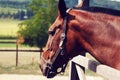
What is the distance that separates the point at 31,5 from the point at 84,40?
2062cm

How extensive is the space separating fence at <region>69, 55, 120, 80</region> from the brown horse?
3.6 inches

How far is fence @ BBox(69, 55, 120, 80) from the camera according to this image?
361 centimetres

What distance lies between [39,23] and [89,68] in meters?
18.9

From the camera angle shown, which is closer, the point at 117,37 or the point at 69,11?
the point at 117,37

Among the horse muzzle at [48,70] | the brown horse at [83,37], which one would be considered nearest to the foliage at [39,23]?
the horse muzzle at [48,70]

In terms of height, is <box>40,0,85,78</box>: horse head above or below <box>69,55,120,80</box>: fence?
above

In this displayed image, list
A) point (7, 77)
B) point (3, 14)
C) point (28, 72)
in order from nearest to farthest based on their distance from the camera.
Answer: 1. point (7, 77)
2. point (28, 72)
3. point (3, 14)

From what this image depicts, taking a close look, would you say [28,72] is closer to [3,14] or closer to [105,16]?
[105,16]

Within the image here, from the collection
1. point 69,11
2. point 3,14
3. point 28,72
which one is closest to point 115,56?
point 69,11

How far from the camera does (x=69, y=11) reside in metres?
3.97

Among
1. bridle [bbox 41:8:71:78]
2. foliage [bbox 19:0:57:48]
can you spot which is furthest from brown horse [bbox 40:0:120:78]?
foliage [bbox 19:0:57:48]

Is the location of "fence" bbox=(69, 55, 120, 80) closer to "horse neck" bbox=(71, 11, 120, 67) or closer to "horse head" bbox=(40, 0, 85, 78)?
"horse neck" bbox=(71, 11, 120, 67)

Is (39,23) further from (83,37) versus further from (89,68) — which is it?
(83,37)

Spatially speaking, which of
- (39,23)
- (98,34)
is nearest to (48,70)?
(98,34)
